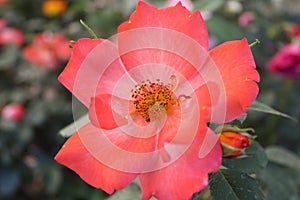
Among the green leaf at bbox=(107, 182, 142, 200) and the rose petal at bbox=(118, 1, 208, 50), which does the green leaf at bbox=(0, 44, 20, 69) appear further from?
the rose petal at bbox=(118, 1, 208, 50)

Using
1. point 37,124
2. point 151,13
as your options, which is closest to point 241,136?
point 151,13

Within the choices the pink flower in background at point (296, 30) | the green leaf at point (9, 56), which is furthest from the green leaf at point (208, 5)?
the green leaf at point (9, 56)

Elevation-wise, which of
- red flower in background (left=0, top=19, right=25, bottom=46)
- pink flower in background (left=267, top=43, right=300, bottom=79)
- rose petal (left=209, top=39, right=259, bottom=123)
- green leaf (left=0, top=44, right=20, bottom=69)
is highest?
rose petal (left=209, top=39, right=259, bottom=123)

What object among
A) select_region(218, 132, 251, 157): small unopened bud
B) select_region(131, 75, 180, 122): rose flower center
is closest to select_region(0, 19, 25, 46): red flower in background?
select_region(131, 75, 180, 122): rose flower center

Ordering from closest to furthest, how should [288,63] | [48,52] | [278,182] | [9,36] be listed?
[278,182] → [288,63] → [48,52] → [9,36]

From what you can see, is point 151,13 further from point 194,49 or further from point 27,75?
point 27,75

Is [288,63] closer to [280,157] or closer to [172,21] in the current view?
[280,157]

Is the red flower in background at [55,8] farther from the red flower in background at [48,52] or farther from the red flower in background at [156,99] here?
the red flower in background at [156,99]

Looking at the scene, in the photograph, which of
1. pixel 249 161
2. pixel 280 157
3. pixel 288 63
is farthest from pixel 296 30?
pixel 249 161
